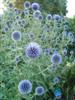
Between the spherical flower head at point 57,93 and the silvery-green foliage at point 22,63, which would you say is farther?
the spherical flower head at point 57,93

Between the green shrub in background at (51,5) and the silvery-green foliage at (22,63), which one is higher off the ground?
the green shrub in background at (51,5)

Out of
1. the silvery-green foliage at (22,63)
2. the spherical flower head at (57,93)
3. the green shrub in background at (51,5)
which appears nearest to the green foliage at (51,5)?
the green shrub in background at (51,5)

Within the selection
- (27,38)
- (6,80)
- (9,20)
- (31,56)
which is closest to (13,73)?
(6,80)

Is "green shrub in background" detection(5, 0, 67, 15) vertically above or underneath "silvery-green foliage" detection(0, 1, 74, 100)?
above

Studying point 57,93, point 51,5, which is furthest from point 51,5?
point 57,93

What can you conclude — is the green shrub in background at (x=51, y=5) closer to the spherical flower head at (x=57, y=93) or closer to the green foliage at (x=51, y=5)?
the green foliage at (x=51, y=5)

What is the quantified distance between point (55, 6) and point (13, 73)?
407 inches

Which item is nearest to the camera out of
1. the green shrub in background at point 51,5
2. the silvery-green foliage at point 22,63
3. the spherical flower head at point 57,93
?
the silvery-green foliage at point 22,63

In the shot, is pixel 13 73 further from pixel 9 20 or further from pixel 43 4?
pixel 43 4

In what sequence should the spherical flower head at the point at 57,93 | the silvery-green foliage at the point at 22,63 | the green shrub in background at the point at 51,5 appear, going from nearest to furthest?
1. the silvery-green foliage at the point at 22,63
2. the spherical flower head at the point at 57,93
3. the green shrub in background at the point at 51,5

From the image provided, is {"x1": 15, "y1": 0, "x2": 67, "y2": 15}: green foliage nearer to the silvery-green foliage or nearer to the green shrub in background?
the green shrub in background

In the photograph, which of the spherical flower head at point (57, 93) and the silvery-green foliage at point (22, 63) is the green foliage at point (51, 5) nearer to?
the silvery-green foliage at point (22, 63)

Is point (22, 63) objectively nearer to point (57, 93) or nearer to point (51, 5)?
point (57, 93)

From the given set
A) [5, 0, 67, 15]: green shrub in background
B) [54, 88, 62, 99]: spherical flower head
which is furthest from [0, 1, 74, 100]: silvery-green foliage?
[5, 0, 67, 15]: green shrub in background
